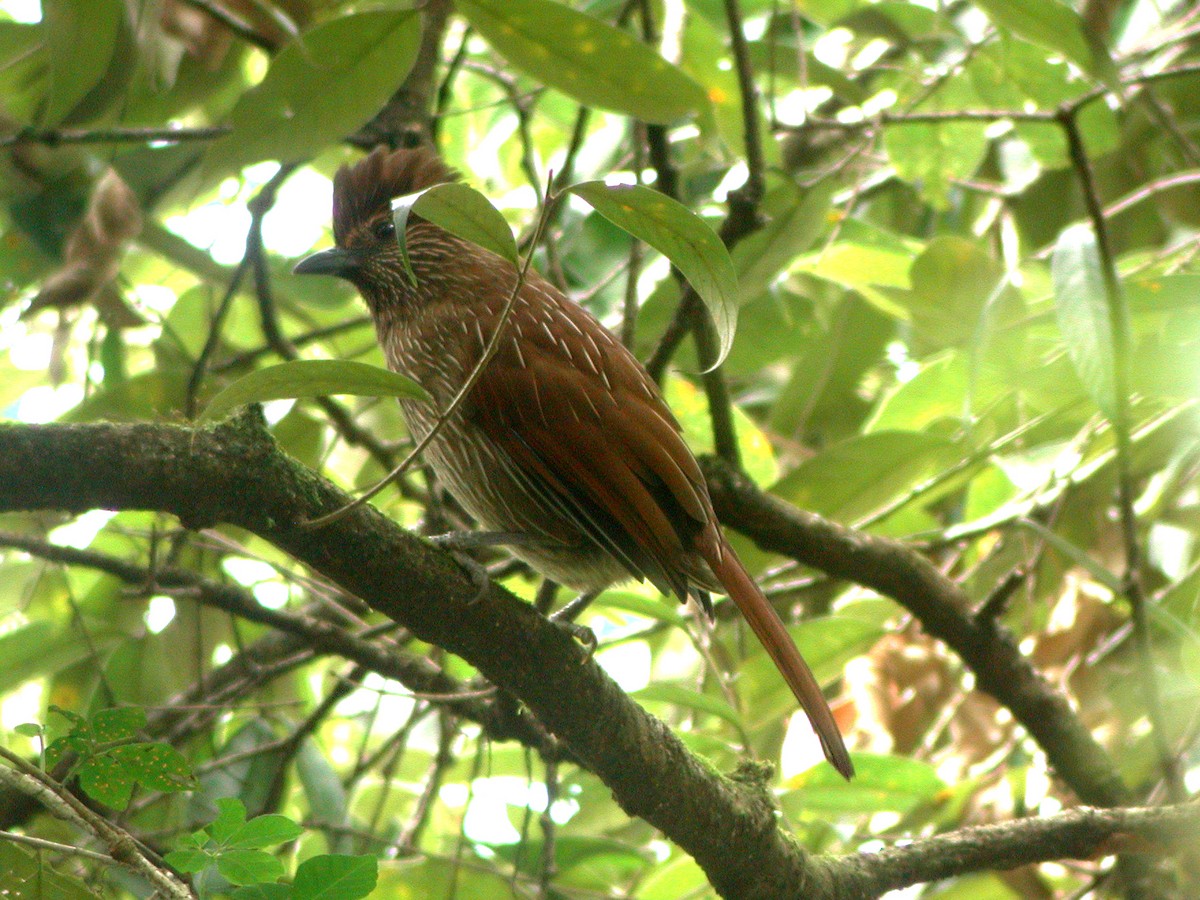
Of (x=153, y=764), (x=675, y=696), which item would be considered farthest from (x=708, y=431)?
(x=153, y=764)

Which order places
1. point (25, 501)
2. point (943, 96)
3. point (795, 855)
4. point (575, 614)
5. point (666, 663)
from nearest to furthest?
point (25, 501) → point (795, 855) → point (575, 614) → point (943, 96) → point (666, 663)

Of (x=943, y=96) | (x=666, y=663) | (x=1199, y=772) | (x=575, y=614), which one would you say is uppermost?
(x=943, y=96)

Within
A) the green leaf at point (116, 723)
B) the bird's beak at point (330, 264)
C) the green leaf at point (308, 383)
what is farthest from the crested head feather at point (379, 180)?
the green leaf at point (116, 723)

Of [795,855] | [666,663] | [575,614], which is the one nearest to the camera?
[795,855]

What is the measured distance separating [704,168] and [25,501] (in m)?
3.23

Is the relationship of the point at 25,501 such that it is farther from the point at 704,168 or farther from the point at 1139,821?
the point at 704,168

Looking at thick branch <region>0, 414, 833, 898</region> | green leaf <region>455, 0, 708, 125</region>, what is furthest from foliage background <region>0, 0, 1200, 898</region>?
thick branch <region>0, 414, 833, 898</region>

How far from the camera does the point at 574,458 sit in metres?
2.55

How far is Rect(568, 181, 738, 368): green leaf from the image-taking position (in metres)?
1.59

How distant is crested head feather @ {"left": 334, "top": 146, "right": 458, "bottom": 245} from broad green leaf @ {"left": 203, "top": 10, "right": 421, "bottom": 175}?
2.05 ft

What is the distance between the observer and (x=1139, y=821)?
2484 millimetres

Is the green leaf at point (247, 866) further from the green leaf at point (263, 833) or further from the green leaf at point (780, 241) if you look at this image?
the green leaf at point (780, 241)

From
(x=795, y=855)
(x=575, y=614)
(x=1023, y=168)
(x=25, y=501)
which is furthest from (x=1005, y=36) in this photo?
(x=25, y=501)

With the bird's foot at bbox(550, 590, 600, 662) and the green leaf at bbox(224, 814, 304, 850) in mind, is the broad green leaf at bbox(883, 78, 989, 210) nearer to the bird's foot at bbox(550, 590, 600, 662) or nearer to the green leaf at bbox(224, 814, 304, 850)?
the bird's foot at bbox(550, 590, 600, 662)
